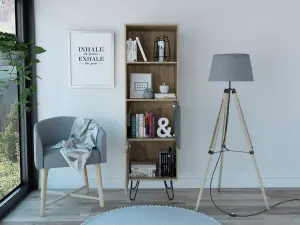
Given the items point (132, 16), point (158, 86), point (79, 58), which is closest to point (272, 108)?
point (158, 86)

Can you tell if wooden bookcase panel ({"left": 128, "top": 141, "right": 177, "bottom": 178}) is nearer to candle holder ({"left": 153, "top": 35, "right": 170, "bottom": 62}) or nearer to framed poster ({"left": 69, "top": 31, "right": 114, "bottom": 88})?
framed poster ({"left": 69, "top": 31, "right": 114, "bottom": 88})

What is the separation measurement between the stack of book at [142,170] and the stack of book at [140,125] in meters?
0.31

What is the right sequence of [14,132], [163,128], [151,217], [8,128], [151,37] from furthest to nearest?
[151,37] → [163,128] → [14,132] → [8,128] → [151,217]

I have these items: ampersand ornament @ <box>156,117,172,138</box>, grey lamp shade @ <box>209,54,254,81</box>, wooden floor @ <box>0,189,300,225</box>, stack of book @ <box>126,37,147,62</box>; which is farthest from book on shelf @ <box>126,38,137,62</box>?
wooden floor @ <box>0,189,300,225</box>

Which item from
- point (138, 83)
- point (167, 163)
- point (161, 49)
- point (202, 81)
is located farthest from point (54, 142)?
point (202, 81)

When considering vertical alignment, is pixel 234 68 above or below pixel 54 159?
above

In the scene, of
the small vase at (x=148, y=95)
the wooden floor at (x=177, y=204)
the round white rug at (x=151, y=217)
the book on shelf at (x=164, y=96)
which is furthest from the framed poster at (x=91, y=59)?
the round white rug at (x=151, y=217)

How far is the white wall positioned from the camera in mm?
3510

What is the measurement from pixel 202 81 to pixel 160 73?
47 centimetres

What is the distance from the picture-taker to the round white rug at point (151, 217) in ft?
8.83

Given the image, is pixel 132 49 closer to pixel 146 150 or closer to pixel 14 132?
pixel 146 150

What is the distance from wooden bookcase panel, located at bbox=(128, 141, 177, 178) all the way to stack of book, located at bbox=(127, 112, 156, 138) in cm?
27

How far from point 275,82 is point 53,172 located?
104 inches

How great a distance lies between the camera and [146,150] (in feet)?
11.8
